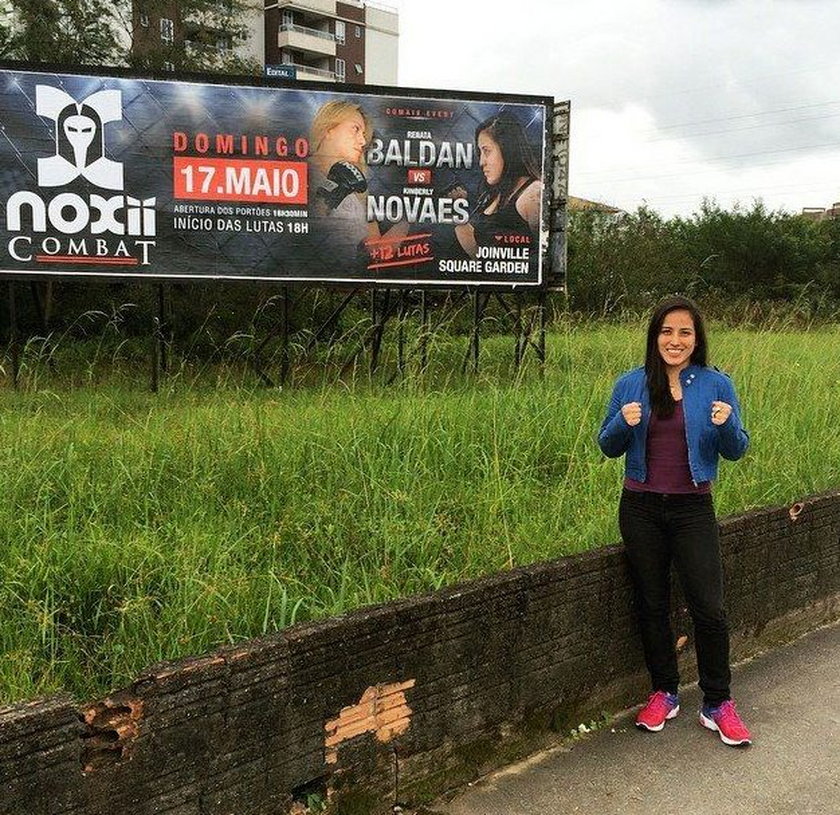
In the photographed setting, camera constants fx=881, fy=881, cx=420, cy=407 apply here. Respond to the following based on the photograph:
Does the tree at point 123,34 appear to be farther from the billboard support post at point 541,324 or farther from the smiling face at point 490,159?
the billboard support post at point 541,324

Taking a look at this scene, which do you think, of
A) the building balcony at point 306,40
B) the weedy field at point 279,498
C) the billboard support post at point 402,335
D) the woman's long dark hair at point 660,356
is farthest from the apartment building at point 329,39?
the woman's long dark hair at point 660,356

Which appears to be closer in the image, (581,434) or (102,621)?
(102,621)

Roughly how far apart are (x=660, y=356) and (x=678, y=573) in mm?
920

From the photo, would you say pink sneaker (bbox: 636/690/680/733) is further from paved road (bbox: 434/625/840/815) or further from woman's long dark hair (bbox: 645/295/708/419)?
woman's long dark hair (bbox: 645/295/708/419)

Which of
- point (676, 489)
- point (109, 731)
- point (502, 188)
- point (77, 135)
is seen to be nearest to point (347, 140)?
point (502, 188)

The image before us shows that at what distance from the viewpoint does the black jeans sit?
3637 mm

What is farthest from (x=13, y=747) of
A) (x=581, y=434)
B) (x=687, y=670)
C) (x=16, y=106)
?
(x=16, y=106)

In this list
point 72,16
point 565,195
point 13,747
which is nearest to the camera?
point 13,747

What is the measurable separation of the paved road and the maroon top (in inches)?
40.0

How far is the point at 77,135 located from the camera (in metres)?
8.97

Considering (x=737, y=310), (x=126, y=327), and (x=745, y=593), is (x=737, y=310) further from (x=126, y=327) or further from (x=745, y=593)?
(x=745, y=593)

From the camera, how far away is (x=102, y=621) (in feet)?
10.4

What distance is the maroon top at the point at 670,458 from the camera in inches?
143

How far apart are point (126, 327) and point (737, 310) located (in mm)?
9757
